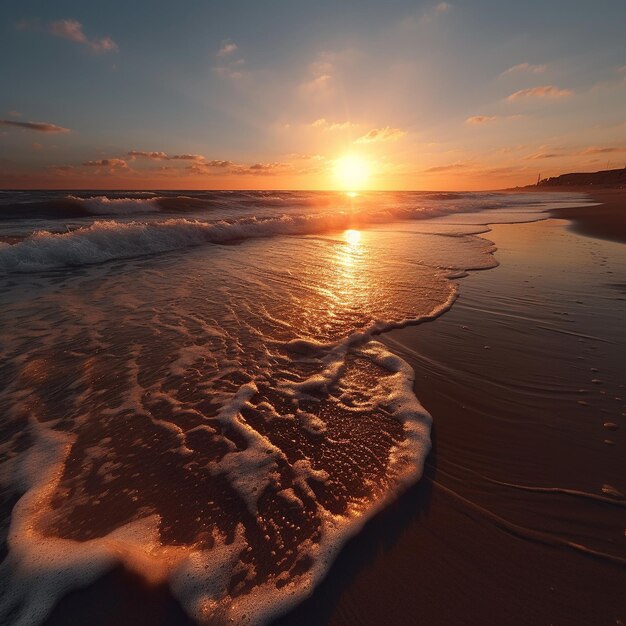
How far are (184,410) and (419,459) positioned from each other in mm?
2203

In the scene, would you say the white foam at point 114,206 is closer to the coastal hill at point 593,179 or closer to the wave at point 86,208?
the wave at point 86,208

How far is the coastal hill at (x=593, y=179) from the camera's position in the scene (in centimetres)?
8676

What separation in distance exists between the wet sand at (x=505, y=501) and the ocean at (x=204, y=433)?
0.21m

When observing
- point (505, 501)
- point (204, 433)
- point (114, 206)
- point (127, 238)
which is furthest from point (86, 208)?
point (505, 501)

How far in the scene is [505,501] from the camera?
A: 2.16 m

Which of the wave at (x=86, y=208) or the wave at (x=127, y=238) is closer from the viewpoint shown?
the wave at (x=127, y=238)

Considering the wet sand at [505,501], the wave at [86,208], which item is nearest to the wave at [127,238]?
the wet sand at [505,501]

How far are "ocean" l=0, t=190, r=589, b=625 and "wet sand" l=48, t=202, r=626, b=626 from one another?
0.48 feet

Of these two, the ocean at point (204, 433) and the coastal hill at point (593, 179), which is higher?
the coastal hill at point (593, 179)

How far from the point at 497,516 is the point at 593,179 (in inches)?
5329

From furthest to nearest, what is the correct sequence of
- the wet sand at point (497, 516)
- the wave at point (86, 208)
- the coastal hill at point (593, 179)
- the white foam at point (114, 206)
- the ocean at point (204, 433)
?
1. the coastal hill at point (593, 179)
2. the white foam at point (114, 206)
3. the wave at point (86, 208)
4. the ocean at point (204, 433)
5. the wet sand at point (497, 516)

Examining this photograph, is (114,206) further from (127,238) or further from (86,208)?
(127,238)

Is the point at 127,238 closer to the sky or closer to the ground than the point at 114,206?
closer to the ground

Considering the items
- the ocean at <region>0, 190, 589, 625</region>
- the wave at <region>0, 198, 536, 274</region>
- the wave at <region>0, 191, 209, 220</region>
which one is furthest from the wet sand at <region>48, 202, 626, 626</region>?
the wave at <region>0, 191, 209, 220</region>
